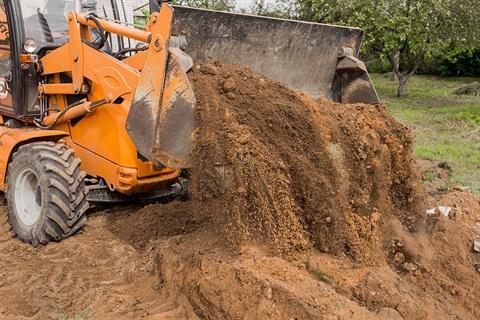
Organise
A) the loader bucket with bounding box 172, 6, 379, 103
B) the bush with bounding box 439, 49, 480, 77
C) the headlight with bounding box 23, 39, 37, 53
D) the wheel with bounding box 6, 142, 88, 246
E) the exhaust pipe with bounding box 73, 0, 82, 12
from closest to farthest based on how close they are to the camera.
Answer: the loader bucket with bounding box 172, 6, 379, 103 < the wheel with bounding box 6, 142, 88, 246 < the headlight with bounding box 23, 39, 37, 53 < the exhaust pipe with bounding box 73, 0, 82, 12 < the bush with bounding box 439, 49, 480, 77

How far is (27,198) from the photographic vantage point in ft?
15.9

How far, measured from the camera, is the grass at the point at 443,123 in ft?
27.4

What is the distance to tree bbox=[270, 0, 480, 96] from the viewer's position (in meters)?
17.5

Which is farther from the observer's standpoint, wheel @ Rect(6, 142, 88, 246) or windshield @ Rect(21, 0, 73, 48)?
windshield @ Rect(21, 0, 73, 48)

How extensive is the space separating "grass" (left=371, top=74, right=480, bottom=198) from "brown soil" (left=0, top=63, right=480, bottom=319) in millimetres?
2959

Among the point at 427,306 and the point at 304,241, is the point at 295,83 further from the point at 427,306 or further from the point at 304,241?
the point at 427,306

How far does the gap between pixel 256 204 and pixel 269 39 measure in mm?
1796

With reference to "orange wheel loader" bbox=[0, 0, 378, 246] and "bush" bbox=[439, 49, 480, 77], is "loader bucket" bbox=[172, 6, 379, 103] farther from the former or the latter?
"bush" bbox=[439, 49, 480, 77]

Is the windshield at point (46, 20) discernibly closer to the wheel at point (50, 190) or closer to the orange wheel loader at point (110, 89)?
the orange wheel loader at point (110, 89)

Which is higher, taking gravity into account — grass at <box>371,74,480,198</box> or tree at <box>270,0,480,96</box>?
tree at <box>270,0,480,96</box>

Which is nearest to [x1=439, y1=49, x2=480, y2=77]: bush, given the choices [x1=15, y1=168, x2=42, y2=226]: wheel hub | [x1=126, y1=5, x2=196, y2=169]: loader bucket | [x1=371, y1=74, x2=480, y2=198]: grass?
[x1=371, y1=74, x2=480, y2=198]: grass

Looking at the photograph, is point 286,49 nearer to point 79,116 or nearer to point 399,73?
point 79,116

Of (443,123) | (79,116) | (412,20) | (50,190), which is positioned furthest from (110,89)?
(412,20)

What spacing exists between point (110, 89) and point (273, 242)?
78.5 inches
